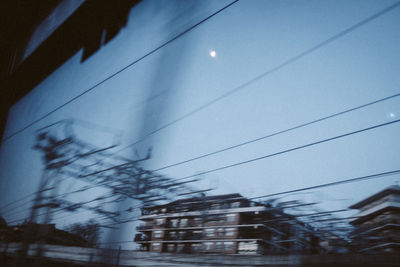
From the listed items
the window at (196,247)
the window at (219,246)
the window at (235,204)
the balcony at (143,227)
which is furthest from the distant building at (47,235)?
the window at (235,204)

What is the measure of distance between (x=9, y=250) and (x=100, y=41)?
290 cm

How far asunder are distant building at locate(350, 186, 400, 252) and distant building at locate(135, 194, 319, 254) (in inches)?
8.9

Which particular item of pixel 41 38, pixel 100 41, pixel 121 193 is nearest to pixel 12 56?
pixel 41 38

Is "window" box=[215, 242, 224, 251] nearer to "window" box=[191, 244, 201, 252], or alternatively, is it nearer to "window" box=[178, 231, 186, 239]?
"window" box=[191, 244, 201, 252]

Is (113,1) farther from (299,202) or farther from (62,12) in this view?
(299,202)

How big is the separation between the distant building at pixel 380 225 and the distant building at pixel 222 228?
23cm

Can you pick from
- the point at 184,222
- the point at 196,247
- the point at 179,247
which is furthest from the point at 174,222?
the point at 196,247

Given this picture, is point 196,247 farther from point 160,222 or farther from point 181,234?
point 160,222

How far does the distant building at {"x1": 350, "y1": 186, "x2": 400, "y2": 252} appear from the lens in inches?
38.3

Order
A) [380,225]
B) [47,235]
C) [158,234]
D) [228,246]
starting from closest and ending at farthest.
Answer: [380,225] < [228,246] < [158,234] < [47,235]

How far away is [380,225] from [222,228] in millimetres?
855

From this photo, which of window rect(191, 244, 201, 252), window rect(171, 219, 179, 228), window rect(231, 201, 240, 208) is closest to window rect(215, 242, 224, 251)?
window rect(191, 244, 201, 252)

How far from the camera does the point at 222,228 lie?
5.24ft

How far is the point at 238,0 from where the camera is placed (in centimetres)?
189
